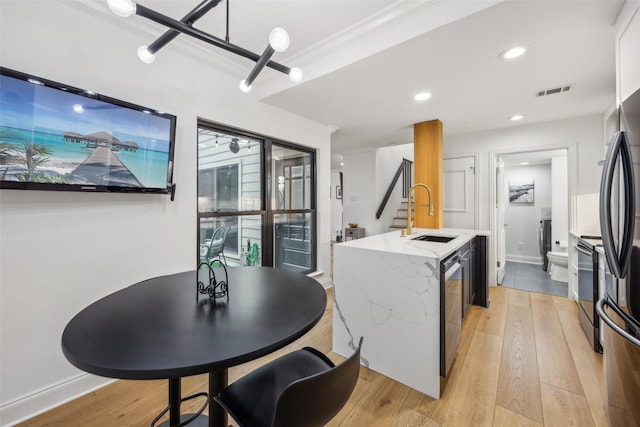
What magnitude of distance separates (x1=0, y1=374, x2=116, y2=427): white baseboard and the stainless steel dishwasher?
7.58ft

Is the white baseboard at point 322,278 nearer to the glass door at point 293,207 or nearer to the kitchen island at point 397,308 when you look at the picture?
the glass door at point 293,207

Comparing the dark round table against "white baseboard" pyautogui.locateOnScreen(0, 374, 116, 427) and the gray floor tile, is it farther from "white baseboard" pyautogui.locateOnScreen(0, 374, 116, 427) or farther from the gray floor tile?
the gray floor tile

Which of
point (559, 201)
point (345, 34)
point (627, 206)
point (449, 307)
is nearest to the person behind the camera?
point (627, 206)

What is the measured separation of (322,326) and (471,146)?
356 centimetres

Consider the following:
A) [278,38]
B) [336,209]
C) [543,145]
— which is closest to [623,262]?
[278,38]

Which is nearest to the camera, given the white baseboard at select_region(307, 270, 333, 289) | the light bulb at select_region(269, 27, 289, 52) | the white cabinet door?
the light bulb at select_region(269, 27, 289, 52)

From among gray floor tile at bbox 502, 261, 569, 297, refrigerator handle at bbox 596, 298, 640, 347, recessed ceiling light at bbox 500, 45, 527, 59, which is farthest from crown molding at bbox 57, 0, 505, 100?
gray floor tile at bbox 502, 261, 569, 297

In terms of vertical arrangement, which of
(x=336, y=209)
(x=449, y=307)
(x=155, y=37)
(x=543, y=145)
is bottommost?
(x=449, y=307)

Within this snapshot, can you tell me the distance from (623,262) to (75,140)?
2775 millimetres

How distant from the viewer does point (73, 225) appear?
65.9 inches

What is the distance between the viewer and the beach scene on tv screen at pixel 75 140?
1.40 metres

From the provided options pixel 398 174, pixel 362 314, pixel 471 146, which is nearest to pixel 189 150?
pixel 362 314

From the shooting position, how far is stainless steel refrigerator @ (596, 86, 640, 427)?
0.94m

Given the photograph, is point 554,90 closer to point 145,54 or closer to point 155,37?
point 145,54
